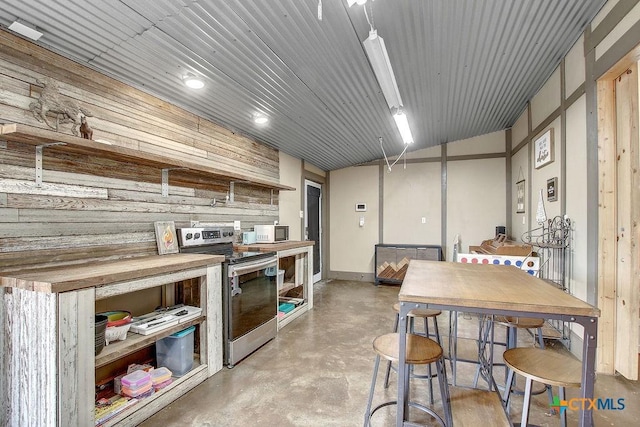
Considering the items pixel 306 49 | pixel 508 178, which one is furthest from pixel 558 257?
pixel 306 49

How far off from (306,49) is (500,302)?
215 cm

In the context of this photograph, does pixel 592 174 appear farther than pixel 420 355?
Yes

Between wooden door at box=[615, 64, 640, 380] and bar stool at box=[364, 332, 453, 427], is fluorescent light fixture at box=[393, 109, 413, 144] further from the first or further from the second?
bar stool at box=[364, 332, 453, 427]

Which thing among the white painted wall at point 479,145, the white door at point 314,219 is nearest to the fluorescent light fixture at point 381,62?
the white door at point 314,219

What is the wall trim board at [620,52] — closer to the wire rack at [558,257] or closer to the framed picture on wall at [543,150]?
the framed picture on wall at [543,150]

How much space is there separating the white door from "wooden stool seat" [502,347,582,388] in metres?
4.39

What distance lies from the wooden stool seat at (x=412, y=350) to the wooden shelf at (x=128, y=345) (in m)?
1.51

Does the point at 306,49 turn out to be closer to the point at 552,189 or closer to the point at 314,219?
the point at 552,189

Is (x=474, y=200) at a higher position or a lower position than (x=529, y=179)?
lower

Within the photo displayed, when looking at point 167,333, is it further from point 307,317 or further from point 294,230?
point 294,230

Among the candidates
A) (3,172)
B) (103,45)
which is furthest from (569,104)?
(3,172)

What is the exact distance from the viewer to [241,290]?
2930mm

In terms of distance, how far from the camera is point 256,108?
3.32m

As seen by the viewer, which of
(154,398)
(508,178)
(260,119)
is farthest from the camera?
(508,178)
